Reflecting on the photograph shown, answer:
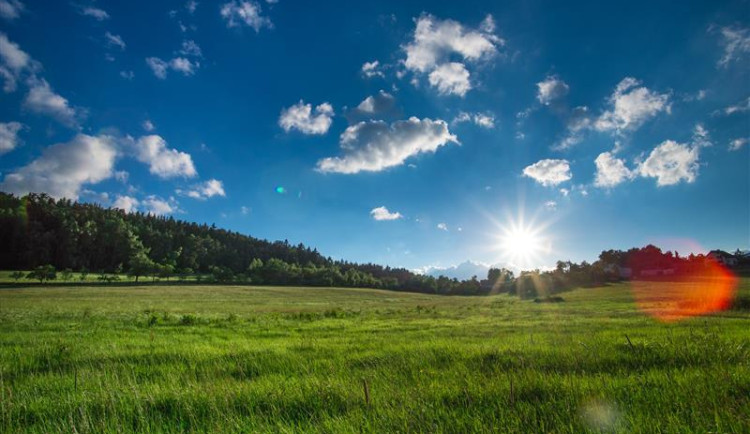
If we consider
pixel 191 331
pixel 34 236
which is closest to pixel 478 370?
pixel 191 331

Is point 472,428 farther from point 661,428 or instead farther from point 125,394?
point 125,394

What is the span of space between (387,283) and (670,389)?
171 metres

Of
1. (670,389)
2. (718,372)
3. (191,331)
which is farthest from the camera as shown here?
(191,331)

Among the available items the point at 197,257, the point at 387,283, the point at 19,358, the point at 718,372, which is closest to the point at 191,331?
the point at 19,358

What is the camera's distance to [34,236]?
Result: 130375mm

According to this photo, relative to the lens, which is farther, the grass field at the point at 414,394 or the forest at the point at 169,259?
the forest at the point at 169,259

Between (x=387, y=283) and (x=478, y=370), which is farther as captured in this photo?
(x=387, y=283)

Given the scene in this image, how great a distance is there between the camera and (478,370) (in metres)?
6.75

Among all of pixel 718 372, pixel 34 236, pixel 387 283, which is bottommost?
pixel 387 283

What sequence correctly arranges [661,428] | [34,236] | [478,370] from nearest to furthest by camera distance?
[661,428] → [478,370] → [34,236]

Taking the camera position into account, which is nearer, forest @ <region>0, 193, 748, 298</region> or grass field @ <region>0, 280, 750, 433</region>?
grass field @ <region>0, 280, 750, 433</region>

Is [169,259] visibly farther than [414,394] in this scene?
Yes

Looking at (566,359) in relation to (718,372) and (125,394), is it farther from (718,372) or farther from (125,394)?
(125,394)

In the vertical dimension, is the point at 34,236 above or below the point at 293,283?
above
